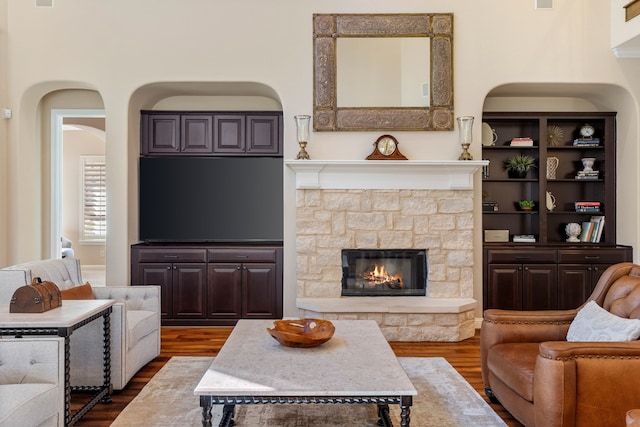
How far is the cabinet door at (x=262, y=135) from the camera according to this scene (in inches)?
220

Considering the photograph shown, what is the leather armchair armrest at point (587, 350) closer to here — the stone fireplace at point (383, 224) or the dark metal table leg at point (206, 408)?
the dark metal table leg at point (206, 408)

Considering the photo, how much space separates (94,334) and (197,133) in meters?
2.91

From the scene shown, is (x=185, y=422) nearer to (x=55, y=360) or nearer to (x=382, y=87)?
(x=55, y=360)

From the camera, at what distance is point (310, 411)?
118 inches

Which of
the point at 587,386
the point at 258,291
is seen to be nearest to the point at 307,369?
the point at 587,386

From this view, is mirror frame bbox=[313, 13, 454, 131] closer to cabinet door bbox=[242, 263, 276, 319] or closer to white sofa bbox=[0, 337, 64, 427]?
cabinet door bbox=[242, 263, 276, 319]

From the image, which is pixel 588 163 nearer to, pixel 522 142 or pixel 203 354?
pixel 522 142

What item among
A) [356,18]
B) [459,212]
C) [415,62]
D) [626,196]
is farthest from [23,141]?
[626,196]

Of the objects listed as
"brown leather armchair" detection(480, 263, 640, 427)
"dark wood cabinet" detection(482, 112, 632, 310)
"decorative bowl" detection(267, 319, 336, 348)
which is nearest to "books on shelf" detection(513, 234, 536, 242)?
"dark wood cabinet" detection(482, 112, 632, 310)

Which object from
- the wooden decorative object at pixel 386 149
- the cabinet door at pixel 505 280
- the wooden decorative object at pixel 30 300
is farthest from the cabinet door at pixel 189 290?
the cabinet door at pixel 505 280

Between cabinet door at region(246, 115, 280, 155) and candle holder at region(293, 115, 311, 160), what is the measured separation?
678 mm

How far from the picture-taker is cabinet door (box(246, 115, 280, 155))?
5598 mm

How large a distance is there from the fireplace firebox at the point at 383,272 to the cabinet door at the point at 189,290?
156 centimetres

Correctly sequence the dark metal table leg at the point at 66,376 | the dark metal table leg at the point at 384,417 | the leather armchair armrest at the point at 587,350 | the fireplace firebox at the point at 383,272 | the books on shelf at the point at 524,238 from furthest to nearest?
the books on shelf at the point at 524,238, the fireplace firebox at the point at 383,272, the dark metal table leg at the point at 384,417, the dark metal table leg at the point at 66,376, the leather armchair armrest at the point at 587,350
